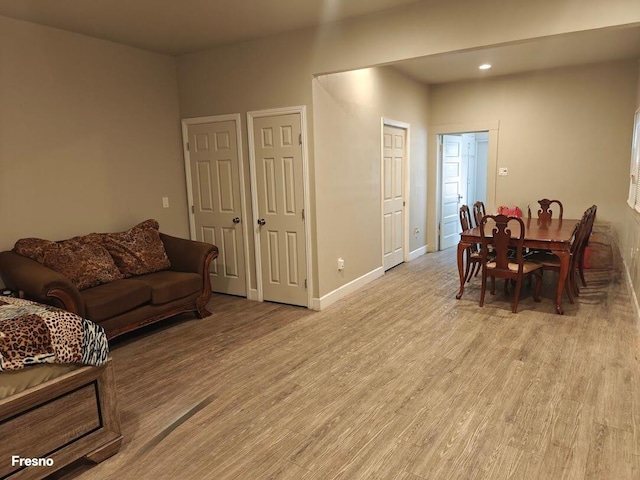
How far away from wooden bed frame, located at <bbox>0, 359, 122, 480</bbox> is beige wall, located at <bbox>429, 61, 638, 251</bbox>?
598cm

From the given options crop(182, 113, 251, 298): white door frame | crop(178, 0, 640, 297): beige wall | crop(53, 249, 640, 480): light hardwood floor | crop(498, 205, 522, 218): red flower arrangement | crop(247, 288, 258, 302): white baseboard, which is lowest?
crop(53, 249, 640, 480): light hardwood floor

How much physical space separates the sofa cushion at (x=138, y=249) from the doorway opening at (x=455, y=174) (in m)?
4.68

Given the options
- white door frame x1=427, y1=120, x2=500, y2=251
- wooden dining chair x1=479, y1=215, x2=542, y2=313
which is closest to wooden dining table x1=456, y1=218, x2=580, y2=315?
wooden dining chair x1=479, y1=215, x2=542, y2=313

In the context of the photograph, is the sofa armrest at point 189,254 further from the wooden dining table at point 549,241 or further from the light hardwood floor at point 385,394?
the wooden dining table at point 549,241

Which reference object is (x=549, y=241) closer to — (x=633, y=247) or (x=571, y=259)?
(x=571, y=259)

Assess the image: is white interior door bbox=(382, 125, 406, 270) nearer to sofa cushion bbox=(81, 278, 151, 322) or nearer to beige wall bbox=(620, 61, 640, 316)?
beige wall bbox=(620, 61, 640, 316)

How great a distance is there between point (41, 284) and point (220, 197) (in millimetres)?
2154

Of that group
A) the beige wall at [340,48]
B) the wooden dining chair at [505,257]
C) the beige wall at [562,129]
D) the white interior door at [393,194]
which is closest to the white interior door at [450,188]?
the beige wall at [562,129]

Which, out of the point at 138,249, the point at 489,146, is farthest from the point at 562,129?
the point at 138,249

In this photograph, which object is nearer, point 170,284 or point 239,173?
point 170,284

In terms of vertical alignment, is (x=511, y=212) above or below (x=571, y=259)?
above

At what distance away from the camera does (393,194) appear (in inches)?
235

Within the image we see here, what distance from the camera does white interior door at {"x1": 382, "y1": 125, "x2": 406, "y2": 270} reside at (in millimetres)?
5723

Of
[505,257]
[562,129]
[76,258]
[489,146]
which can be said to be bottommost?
[505,257]
